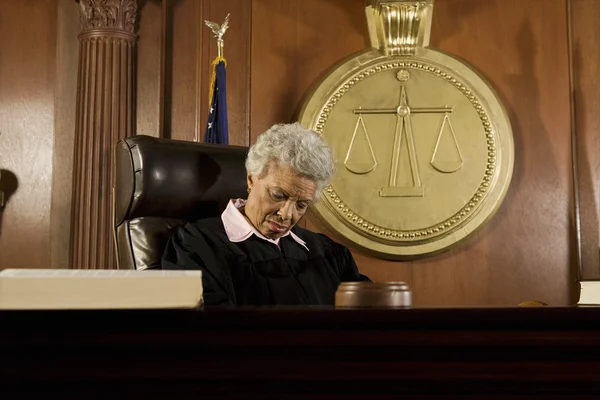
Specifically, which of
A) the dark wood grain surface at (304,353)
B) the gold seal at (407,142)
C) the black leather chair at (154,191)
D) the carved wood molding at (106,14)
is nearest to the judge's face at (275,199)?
the black leather chair at (154,191)

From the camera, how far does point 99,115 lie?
3791mm

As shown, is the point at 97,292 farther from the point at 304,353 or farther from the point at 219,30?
the point at 219,30

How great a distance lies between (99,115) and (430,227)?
1.59m

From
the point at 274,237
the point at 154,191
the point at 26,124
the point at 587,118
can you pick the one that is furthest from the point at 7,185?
the point at 587,118

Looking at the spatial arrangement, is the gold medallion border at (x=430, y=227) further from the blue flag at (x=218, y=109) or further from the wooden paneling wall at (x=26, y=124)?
the wooden paneling wall at (x=26, y=124)

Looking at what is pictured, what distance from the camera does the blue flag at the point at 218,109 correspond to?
3.64 metres

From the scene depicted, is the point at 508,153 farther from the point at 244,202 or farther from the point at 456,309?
the point at 456,309

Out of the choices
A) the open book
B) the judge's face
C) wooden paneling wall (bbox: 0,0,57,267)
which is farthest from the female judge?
wooden paneling wall (bbox: 0,0,57,267)

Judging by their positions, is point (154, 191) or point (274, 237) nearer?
point (154, 191)

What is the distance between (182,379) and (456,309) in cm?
28

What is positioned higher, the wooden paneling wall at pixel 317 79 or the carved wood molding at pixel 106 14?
the carved wood molding at pixel 106 14

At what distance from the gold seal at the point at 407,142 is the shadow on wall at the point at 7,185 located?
1.39 metres

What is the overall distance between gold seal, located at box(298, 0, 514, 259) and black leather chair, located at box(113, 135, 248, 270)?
1.47 metres

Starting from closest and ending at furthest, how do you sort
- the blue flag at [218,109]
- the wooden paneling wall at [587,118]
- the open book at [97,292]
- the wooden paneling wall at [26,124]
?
the open book at [97,292]
the blue flag at [218,109]
the wooden paneling wall at [587,118]
the wooden paneling wall at [26,124]
